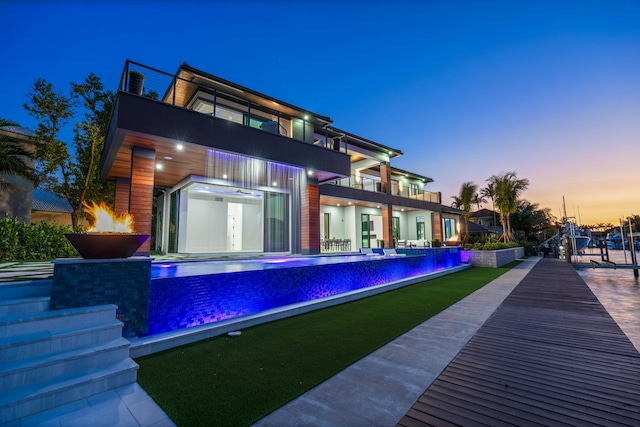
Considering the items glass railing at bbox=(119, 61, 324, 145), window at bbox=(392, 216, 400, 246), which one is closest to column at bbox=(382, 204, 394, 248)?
window at bbox=(392, 216, 400, 246)

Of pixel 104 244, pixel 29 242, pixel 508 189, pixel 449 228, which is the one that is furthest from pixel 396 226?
pixel 104 244

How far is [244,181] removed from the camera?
1195cm

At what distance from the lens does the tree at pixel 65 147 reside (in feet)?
46.2

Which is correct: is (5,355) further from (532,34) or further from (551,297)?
(532,34)

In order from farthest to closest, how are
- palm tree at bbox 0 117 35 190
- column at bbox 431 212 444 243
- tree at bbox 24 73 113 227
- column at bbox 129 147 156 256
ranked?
column at bbox 431 212 444 243, tree at bbox 24 73 113 227, palm tree at bbox 0 117 35 190, column at bbox 129 147 156 256

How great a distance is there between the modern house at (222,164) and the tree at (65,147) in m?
4.20

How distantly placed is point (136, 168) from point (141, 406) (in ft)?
22.6

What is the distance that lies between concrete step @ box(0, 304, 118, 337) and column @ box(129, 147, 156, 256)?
4357 millimetres

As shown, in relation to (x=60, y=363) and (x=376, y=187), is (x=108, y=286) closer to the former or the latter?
(x=60, y=363)

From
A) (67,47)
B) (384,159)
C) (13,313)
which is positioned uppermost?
(67,47)

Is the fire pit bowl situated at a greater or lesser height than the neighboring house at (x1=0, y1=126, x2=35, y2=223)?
lesser

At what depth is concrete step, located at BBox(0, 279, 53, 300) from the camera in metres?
3.07

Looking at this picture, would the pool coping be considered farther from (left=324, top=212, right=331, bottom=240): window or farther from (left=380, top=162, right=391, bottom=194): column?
(left=380, top=162, right=391, bottom=194): column

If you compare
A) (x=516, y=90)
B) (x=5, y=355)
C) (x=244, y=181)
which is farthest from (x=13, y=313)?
(x=516, y=90)
